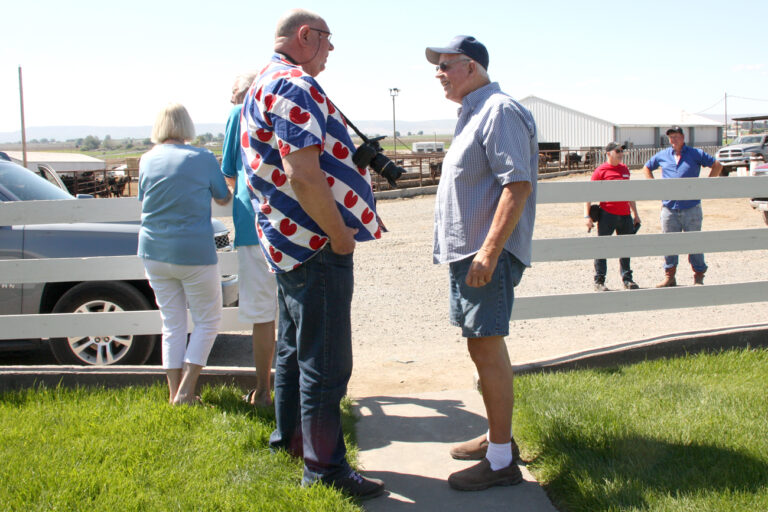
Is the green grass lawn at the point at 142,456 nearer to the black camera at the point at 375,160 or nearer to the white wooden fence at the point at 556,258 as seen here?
the white wooden fence at the point at 556,258

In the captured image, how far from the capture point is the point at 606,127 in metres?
63.5

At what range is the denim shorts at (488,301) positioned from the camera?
3.07 metres

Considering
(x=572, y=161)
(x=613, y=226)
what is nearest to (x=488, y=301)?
(x=613, y=226)

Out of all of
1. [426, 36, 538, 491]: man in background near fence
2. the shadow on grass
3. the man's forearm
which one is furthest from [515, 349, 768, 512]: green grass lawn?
the man's forearm

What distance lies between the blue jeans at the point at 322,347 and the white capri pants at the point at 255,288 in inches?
37.9

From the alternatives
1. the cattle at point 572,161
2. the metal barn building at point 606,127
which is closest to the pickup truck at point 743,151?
the cattle at point 572,161

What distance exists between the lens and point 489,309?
10.1 feet

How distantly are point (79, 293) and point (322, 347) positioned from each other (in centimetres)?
322

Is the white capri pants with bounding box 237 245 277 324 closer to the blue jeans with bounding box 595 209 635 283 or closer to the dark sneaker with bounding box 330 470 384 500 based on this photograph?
the dark sneaker with bounding box 330 470 384 500

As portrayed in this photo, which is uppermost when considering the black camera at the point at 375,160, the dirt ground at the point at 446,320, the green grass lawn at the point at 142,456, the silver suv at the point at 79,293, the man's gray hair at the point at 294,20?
the man's gray hair at the point at 294,20

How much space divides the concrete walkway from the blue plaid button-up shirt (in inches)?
40.8

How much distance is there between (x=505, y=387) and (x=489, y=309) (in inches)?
15.3

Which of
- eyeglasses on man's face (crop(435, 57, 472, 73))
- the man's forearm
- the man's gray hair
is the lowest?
the man's forearm

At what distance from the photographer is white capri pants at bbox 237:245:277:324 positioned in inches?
158
